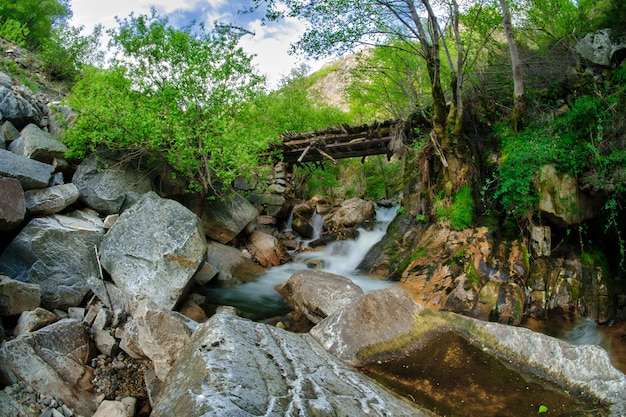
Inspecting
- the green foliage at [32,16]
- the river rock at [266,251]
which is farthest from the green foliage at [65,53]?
the river rock at [266,251]

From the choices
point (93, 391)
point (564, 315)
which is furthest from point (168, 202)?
point (564, 315)

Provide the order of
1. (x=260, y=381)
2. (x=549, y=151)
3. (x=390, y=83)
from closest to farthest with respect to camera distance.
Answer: (x=260, y=381) < (x=549, y=151) < (x=390, y=83)

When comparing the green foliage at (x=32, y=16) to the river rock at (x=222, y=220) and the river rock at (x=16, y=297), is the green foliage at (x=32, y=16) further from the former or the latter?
the river rock at (x=16, y=297)

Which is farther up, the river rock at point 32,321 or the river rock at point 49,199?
the river rock at point 49,199

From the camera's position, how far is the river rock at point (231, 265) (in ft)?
30.1

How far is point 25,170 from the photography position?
262 inches

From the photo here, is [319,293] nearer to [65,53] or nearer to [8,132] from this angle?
[8,132]

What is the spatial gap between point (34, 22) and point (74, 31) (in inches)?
114

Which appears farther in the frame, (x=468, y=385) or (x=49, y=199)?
(x=49, y=199)

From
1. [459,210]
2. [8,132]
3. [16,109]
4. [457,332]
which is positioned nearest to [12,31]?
[16,109]

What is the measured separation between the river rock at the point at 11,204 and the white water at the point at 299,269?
390 cm

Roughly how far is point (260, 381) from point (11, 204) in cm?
586

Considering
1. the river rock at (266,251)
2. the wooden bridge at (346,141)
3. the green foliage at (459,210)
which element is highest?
the wooden bridge at (346,141)

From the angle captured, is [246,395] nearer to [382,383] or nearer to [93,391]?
[382,383]
